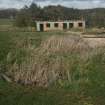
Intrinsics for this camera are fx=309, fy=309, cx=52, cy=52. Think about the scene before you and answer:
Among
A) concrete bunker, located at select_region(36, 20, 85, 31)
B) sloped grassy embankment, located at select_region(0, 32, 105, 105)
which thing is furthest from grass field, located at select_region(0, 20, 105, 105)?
concrete bunker, located at select_region(36, 20, 85, 31)

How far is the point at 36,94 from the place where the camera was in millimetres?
9430

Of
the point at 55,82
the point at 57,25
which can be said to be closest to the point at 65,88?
the point at 55,82

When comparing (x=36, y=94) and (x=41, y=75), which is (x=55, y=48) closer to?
(x=41, y=75)

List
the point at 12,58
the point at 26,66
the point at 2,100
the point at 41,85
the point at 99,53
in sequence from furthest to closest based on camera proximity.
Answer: the point at 99,53 → the point at 12,58 → the point at 26,66 → the point at 41,85 → the point at 2,100

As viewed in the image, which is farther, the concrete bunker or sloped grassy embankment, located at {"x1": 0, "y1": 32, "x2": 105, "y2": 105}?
the concrete bunker

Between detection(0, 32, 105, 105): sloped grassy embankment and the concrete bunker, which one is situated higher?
detection(0, 32, 105, 105): sloped grassy embankment

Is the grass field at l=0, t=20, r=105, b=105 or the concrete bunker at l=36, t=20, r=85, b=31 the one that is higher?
the grass field at l=0, t=20, r=105, b=105

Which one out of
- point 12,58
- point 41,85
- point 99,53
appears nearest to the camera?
point 41,85

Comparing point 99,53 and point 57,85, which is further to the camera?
point 99,53

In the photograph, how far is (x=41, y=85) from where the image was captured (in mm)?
10617

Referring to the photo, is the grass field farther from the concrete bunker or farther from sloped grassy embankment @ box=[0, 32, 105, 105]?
the concrete bunker

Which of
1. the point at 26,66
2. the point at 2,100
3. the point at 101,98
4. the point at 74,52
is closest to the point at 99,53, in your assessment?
the point at 74,52

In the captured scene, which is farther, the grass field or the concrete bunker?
the concrete bunker

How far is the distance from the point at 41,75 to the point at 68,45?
7.13m
